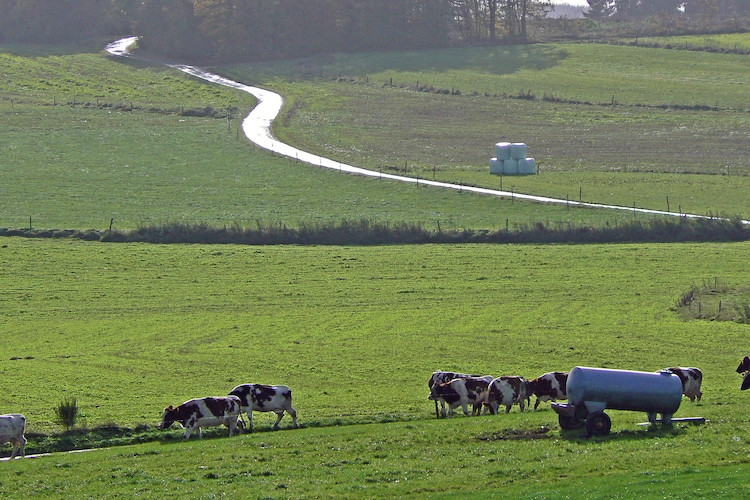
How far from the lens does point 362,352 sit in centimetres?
3866

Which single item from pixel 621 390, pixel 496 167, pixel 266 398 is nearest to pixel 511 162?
pixel 496 167

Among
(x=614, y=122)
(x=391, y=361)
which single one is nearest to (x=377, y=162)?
(x=614, y=122)

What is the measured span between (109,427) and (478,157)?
217ft

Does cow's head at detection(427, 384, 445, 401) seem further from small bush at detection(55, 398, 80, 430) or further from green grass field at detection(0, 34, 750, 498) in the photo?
small bush at detection(55, 398, 80, 430)

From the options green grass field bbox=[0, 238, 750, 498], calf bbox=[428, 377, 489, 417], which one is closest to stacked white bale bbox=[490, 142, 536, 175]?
green grass field bbox=[0, 238, 750, 498]

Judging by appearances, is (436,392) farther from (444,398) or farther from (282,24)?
(282,24)

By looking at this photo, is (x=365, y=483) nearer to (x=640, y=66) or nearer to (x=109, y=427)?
(x=109, y=427)

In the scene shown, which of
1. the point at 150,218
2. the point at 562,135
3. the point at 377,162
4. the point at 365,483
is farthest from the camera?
the point at 562,135

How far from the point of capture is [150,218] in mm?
67688

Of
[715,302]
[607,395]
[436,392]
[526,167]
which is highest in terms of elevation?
[607,395]

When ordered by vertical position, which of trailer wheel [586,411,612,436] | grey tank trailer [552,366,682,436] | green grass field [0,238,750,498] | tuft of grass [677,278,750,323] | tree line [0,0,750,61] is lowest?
tuft of grass [677,278,750,323]

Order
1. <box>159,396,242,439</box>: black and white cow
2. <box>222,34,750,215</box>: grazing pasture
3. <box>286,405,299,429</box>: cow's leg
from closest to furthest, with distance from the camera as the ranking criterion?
<box>159,396,242,439</box>: black and white cow
<box>286,405,299,429</box>: cow's leg
<box>222,34,750,215</box>: grazing pasture

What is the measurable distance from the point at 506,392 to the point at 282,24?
124 m

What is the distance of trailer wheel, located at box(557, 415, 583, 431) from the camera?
25484mm
